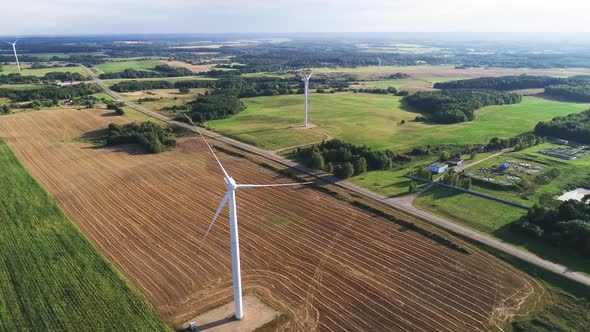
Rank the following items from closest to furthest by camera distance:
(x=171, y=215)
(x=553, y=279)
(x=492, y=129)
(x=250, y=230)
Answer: (x=553, y=279) < (x=250, y=230) < (x=171, y=215) < (x=492, y=129)

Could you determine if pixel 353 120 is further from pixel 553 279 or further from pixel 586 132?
pixel 553 279

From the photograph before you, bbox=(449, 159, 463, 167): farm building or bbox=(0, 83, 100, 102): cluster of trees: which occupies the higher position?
bbox=(0, 83, 100, 102): cluster of trees

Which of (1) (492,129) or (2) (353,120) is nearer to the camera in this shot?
(1) (492,129)

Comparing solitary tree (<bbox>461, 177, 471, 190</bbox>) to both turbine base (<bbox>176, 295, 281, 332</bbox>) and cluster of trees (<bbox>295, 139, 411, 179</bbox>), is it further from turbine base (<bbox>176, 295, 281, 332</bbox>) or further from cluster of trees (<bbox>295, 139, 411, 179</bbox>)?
turbine base (<bbox>176, 295, 281, 332</bbox>)

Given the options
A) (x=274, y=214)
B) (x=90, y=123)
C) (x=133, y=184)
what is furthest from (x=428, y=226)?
(x=90, y=123)

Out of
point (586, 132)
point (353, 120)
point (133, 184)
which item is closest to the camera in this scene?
point (133, 184)

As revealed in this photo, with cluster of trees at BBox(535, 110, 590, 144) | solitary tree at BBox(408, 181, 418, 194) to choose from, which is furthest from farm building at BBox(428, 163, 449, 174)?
cluster of trees at BBox(535, 110, 590, 144)
